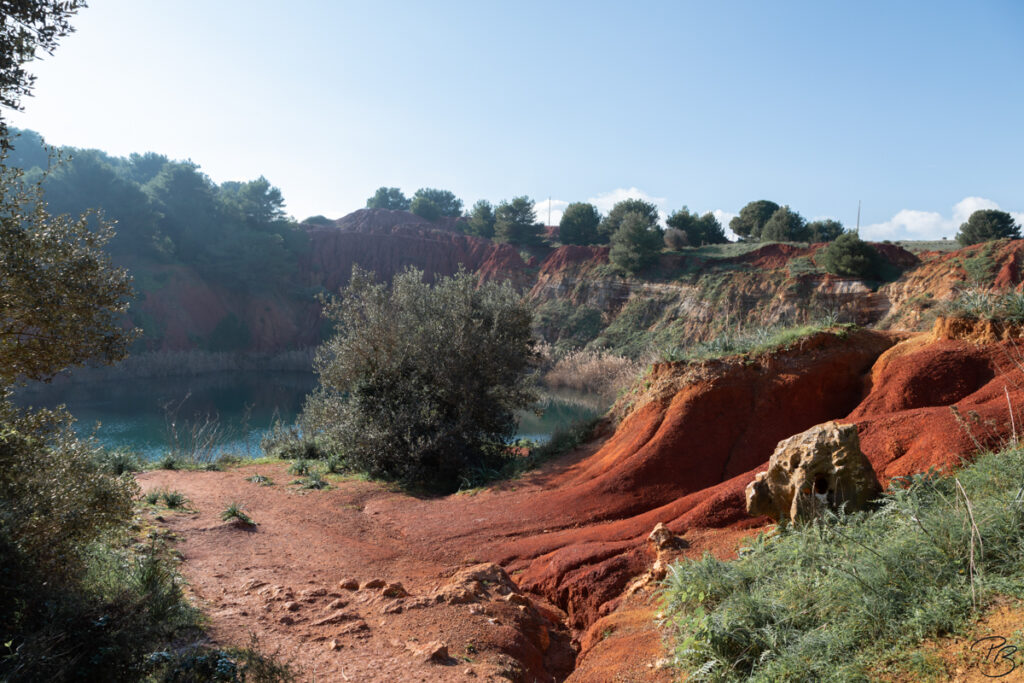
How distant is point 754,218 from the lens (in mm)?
42188

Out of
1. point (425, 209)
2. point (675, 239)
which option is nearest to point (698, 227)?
point (675, 239)

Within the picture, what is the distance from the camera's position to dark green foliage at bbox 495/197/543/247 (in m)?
50.2

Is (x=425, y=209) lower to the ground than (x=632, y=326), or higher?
higher

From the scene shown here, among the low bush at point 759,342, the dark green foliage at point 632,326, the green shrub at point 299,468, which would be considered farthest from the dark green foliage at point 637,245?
the green shrub at point 299,468

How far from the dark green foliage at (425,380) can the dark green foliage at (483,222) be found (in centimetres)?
Answer: 3965

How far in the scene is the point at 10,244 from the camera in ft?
16.8

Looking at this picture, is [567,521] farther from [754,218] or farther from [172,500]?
[754,218]

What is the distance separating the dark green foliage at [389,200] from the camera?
71.1m

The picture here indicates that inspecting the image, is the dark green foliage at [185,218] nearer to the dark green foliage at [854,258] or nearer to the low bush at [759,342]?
the low bush at [759,342]

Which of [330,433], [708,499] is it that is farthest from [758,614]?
[330,433]

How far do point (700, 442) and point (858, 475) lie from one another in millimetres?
4071

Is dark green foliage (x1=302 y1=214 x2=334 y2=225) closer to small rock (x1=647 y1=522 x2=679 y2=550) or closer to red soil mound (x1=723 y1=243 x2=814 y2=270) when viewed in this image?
red soil mound (x1=723 y1=243 x2=814 y2=270)

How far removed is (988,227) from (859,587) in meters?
32.6

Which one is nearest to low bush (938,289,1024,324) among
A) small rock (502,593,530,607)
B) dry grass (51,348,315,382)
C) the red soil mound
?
small rock (502,593,530,607)
